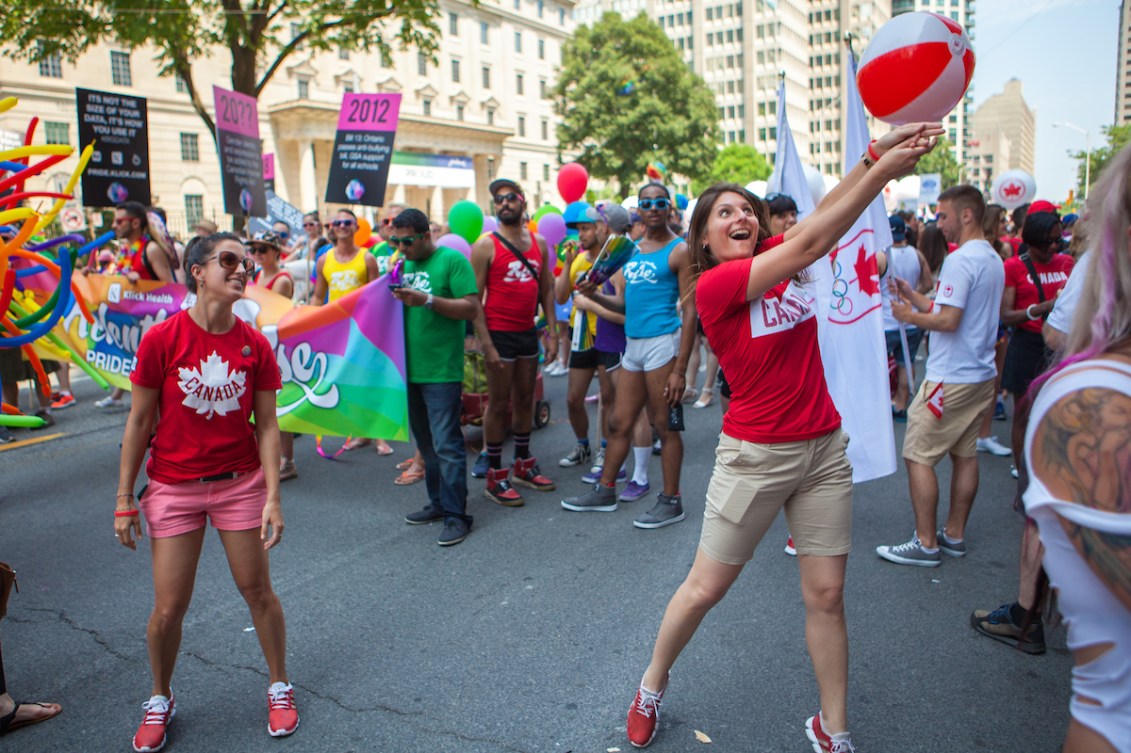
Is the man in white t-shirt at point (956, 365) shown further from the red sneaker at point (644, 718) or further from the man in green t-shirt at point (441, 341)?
the man in green t-shirt at point (441, 341)

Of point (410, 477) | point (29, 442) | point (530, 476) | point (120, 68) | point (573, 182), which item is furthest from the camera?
point (120, 68)

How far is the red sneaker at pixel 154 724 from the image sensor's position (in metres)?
2.91

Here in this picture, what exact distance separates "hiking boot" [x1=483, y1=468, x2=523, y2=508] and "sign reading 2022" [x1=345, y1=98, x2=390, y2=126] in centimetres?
507

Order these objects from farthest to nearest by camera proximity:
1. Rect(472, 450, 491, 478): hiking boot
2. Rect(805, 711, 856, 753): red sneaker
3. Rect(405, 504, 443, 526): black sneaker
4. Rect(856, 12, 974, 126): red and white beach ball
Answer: Rect(472, 450, 491, 478): hiking boot < Rect(405, 504, 443, 526): black sneaker < Rect(805, 711, 856, 753): red sneaker < Rect(856, 12, 974, 126): red and white beach ball

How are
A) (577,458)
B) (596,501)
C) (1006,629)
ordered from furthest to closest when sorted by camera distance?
1. (577,458)
2. (596,501)
3. (1006,629)

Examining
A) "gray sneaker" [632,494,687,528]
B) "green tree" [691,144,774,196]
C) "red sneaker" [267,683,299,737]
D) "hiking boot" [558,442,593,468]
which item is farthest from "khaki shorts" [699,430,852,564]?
"green tree" [691,144,774,196]

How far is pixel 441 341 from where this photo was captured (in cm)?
523

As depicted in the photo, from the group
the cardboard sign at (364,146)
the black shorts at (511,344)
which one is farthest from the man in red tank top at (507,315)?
the cardboard sign at (364,146)

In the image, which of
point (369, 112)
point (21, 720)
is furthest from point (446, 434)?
point (369, 112)

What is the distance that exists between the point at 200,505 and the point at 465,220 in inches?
191

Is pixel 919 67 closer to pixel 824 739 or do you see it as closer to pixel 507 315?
pixel 824 739

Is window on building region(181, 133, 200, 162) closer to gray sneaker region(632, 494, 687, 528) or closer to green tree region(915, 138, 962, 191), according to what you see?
gray sneaker region(632, 494, 687, 528)

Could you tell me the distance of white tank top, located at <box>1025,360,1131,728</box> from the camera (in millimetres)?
1321

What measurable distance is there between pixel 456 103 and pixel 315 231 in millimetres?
55982
